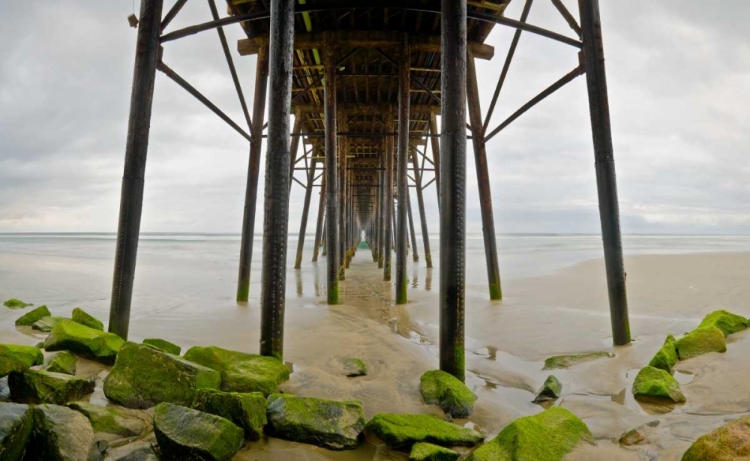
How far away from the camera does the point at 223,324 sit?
15.7 ft

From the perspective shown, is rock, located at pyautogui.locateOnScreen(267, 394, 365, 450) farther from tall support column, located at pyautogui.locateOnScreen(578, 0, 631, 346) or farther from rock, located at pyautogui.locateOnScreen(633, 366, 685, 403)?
tall support column, located at pyautogui.locateOnScreen(578, 0, 631, 346)

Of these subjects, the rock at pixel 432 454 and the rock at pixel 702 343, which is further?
the rock at pixel 702 343

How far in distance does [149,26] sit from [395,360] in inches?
159

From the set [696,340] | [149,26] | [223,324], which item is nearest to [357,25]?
[149,26]

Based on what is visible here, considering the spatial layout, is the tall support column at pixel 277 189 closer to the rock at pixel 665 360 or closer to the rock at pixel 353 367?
the rock at pixel 353 367

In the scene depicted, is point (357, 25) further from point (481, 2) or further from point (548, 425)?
point (548, 425)

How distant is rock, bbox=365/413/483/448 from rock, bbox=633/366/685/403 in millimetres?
1336

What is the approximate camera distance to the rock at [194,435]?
65.0 inches

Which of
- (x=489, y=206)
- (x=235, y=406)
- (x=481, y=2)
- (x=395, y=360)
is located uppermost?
(x=481, y=2)

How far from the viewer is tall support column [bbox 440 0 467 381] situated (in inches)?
111

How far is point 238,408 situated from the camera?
1.92m

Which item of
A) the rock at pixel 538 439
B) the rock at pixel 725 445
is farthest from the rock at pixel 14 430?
the rock at pixel 725 445

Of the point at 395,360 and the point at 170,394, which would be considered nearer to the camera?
the point at 170,394

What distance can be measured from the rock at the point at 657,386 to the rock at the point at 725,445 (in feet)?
3.13
